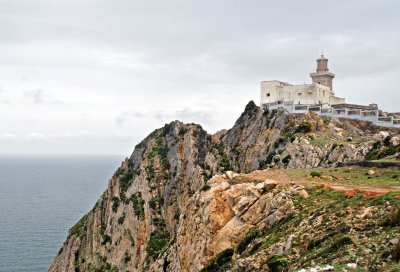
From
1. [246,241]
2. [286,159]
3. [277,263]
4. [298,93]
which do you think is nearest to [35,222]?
[298,93]

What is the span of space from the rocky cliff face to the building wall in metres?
3.69

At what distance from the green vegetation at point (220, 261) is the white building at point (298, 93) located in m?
46.1

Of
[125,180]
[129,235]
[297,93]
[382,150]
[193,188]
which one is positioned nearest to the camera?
[382,150]

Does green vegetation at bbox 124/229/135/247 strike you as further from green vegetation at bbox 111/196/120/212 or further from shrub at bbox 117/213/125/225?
green vegetation at bbox 111/196/120/212

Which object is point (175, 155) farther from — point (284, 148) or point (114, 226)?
point (284, 148)

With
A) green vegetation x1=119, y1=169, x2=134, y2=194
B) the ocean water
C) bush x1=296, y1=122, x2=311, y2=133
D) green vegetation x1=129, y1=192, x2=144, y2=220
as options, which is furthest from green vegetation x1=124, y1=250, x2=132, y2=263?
bush x1=296, y1=122, x2=311, y2=133

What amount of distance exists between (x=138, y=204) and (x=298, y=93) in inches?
1189

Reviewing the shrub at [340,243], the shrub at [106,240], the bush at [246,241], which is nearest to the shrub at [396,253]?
the shrub at [340,243]

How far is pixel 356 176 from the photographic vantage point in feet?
120

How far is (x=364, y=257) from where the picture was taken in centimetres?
1731

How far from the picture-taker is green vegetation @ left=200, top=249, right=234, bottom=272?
26659 mm

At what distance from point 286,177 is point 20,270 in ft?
209

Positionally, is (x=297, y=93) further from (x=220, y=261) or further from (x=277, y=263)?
(x=277, y=263)

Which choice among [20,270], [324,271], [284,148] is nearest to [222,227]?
[324,271]
